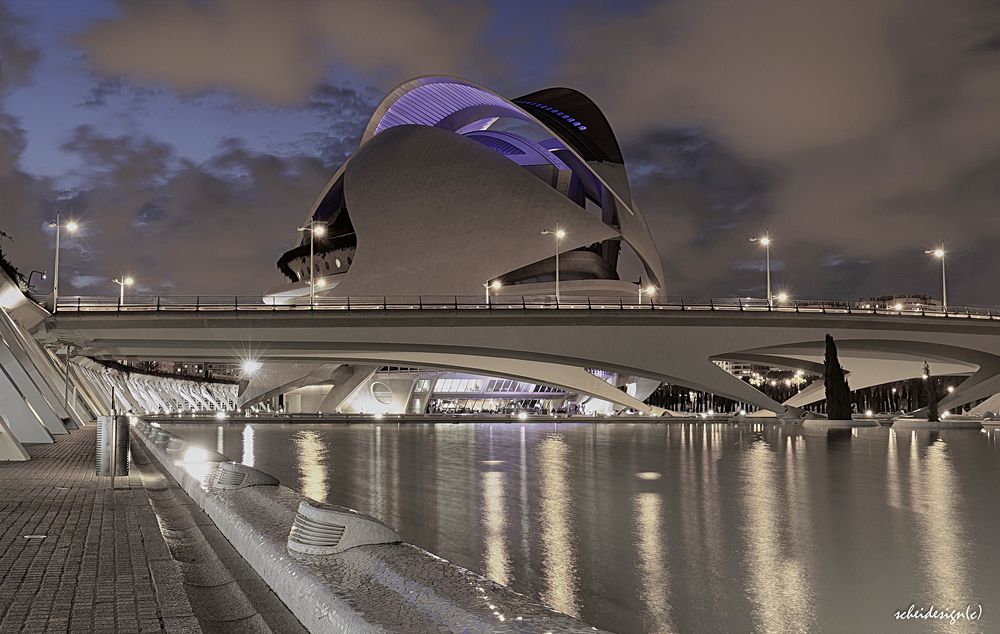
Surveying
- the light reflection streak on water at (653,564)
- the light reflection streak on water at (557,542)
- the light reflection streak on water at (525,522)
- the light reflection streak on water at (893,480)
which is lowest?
the light reflection streak on water at (893,480)

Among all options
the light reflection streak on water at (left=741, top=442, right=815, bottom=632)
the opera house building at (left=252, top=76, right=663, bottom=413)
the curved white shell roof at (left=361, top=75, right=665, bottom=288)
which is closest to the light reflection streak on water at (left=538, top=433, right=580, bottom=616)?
the light reflection streak on water at (left=741, top=442, right=815, bottom=632)

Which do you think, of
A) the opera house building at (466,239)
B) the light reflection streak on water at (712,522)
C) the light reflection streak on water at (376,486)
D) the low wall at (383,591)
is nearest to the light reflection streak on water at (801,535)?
the light reflection streak on water at (712,522)

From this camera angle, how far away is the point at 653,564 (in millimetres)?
6680

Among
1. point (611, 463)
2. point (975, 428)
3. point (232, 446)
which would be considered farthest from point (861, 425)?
point (232, 446)

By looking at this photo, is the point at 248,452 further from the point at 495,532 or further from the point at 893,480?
the point at 893,480

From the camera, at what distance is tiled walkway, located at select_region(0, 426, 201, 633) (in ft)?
12.7

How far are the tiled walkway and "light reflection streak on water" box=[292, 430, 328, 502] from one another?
6.59ft

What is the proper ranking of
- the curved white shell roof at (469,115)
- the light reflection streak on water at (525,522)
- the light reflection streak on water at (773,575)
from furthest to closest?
the curved white shell roof at (469,115) < the light reflection streak on water at (525,522) < the light reflection streak on water at (773,575)

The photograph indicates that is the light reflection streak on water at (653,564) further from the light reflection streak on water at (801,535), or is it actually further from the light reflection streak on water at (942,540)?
the light reflection streak on water at (942,540)

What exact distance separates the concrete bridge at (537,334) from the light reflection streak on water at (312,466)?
45.4 feet

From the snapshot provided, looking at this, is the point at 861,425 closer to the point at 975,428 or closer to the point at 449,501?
the point at 975,428

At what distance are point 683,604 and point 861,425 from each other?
123ft

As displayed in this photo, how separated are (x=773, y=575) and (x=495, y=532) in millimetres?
2762

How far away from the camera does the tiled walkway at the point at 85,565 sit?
152 inches
